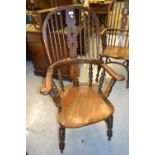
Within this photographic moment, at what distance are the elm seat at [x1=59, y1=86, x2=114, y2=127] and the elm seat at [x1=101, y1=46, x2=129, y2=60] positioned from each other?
730 mm

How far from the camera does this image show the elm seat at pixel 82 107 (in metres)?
1.34

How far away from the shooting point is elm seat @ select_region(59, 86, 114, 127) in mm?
1345

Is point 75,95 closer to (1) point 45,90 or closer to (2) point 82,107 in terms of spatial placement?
(2) point 82,107

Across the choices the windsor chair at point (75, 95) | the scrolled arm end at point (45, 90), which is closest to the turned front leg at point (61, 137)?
the windsor chair at point (75, 95)

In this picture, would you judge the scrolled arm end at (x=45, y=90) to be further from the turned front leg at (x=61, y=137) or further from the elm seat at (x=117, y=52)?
the elm seat at (x=117, y=52)

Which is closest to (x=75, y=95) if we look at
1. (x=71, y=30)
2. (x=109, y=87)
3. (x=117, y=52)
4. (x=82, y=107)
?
(x=82, y=107)

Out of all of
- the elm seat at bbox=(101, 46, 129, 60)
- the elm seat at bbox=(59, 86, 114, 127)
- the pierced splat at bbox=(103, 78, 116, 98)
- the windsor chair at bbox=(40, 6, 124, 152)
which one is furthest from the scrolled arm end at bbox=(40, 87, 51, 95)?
the elm seat at bbox=(101, 46, 129, 60)

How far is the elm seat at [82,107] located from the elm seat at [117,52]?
0.73 m

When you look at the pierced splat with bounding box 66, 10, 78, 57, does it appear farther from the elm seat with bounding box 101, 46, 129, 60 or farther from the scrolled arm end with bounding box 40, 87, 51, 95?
the elm seat with bounding box 101, 46, 129, 60
